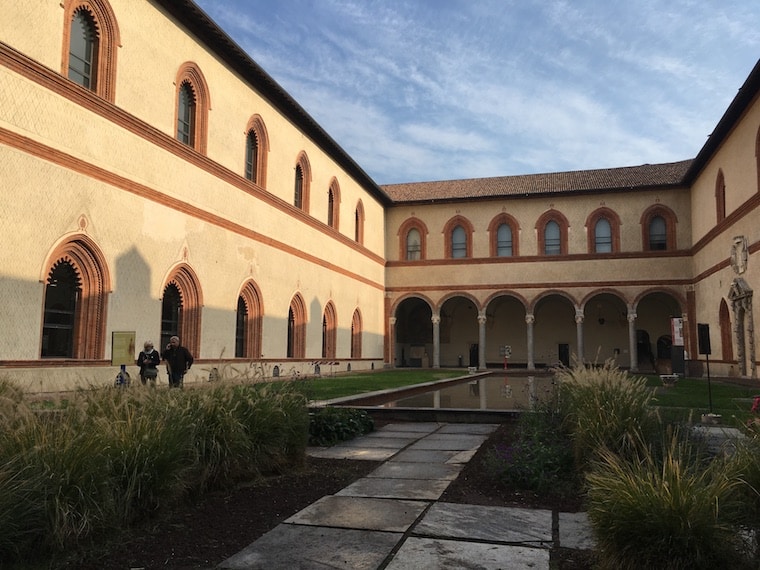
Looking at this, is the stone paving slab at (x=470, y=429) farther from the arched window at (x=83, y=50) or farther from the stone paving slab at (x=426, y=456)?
the arched window at (x=83, y=50)

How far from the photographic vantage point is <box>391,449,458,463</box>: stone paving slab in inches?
287

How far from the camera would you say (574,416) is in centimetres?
661

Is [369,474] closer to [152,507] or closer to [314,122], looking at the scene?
[152,507]

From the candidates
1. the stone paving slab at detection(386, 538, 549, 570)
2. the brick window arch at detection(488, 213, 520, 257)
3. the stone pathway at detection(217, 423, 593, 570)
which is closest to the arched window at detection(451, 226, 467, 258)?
the brick window arch at detection(488, 213, 520, 257)

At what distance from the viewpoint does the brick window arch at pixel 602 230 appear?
33.7m

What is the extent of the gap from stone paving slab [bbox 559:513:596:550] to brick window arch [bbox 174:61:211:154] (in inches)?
634

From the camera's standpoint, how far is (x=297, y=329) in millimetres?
25156

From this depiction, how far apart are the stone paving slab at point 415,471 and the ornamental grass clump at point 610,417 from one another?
1305 mm

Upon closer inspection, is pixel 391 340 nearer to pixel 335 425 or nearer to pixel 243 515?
pixel 335 425

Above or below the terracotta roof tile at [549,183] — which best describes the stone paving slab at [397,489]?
below

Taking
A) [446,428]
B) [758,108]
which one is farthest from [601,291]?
[446,428]

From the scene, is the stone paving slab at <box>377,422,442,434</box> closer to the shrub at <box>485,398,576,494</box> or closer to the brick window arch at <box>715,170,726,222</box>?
the shrub at <box>485,398,576,494</box>

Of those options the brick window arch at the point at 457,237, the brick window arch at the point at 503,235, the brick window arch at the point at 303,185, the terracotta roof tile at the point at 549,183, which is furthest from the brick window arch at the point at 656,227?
the brick window arch at the point at 303,185

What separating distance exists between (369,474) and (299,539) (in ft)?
7.41
